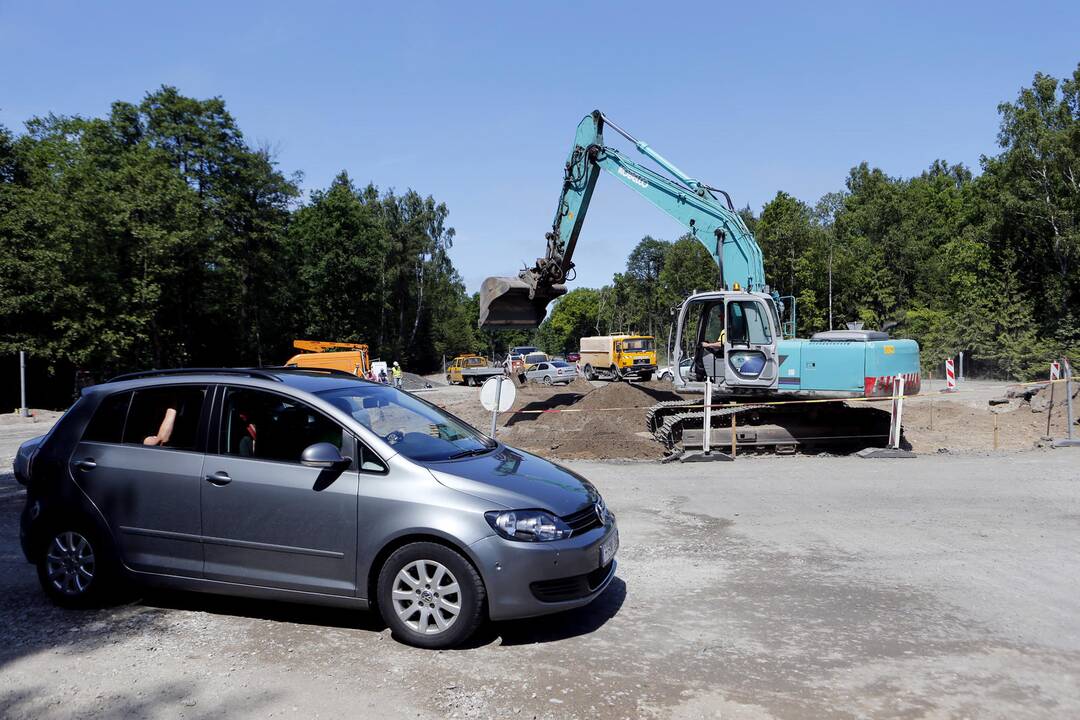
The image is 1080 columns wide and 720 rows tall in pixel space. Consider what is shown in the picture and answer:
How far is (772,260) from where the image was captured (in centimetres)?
6719

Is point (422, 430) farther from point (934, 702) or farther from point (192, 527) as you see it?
point (934, 702)

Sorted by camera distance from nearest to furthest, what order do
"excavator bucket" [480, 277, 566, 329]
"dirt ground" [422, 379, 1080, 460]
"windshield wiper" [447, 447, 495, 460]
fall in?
"windshield wiper" [447, 447, 495, 460] < "dirt ground" [422, 379, 1080, 460] < "excavator bucket" [480, 277, 566, 329]

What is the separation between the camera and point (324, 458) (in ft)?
15.7

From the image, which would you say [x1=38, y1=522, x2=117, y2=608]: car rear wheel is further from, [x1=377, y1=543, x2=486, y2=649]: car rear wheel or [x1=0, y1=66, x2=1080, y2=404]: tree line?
[x1=0, y1=66, x2=1080, y2=404]: tree line

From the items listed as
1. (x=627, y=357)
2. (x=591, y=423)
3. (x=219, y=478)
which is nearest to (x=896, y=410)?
(x=591, y=423)

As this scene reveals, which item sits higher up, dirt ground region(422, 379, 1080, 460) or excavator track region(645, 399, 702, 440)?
excavator track region(645, 399, 702, 440)

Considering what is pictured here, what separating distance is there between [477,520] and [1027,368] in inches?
1873

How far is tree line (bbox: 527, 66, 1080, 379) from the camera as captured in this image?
46750 millimetres

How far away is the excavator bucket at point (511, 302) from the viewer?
19.5 metres

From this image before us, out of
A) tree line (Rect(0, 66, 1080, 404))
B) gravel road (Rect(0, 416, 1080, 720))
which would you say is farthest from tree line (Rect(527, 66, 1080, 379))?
gravel road (Rect(0, 416, 1080, 720))

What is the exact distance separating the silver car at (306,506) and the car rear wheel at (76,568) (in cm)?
1

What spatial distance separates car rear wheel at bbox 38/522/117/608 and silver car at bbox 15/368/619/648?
0.03 feet

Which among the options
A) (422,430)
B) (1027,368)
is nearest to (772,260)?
(1027,368)

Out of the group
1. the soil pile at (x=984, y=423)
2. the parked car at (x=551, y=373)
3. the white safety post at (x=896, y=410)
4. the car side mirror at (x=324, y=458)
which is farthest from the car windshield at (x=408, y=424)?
the parked car at (x=551, y=373)
